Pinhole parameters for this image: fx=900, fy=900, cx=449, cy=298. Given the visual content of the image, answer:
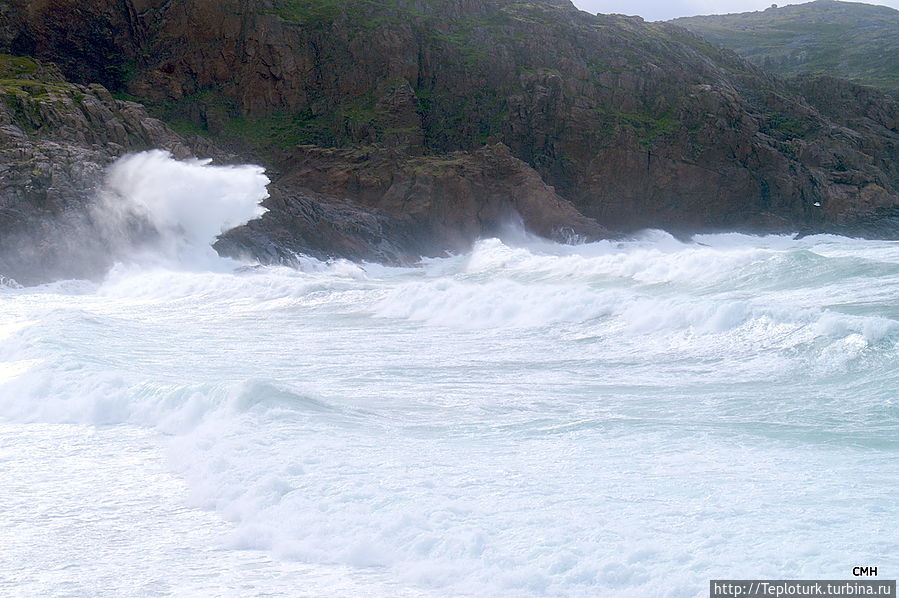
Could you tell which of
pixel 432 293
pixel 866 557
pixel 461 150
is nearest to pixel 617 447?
pixel 866 557

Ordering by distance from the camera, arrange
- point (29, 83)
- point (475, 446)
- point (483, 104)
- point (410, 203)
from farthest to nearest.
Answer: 1. point (483, 104)
2. point (410, 203)
3. point (29, 83)
4. point (475, 446)

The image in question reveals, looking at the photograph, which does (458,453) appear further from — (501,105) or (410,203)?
(501,105)

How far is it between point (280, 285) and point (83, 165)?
973 cm

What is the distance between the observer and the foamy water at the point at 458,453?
5090mm

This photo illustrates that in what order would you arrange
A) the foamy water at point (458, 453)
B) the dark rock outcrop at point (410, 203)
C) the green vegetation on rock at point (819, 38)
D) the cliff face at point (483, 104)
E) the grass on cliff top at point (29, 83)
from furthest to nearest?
the green vegetation on rock at point (819, 38)
the cliff face at point (483, 104)
the dark rock outcrop at point (410, 203)
the grass on cliff top at point (29, 83)
the foamy water at point (458, 453)

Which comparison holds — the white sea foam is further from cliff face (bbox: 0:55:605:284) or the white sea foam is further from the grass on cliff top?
the grass on cliff top

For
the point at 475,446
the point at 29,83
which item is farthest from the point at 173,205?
the point at 475,446

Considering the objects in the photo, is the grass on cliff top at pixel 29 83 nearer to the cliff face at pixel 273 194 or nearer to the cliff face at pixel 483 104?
the cliff face at pixel 273 194

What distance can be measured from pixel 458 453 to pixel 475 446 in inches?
12.2

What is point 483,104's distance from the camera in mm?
46906

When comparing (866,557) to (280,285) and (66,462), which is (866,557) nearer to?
(66,462)

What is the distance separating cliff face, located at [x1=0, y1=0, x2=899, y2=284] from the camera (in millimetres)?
44406

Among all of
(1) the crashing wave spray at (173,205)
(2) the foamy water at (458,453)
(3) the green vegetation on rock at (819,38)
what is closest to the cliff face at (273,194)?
(1) the crashing wave spray at (173,205)

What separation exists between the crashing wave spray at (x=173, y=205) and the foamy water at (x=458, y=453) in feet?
42.1
